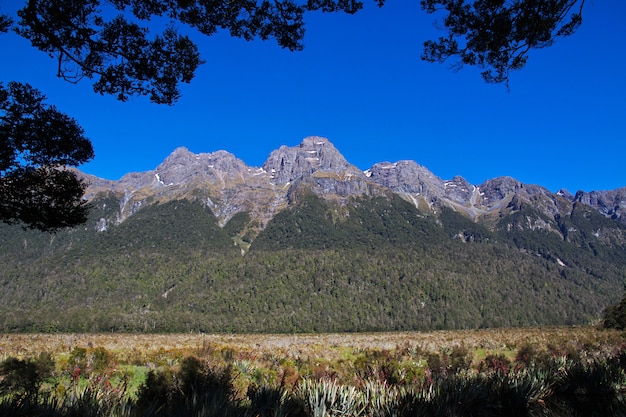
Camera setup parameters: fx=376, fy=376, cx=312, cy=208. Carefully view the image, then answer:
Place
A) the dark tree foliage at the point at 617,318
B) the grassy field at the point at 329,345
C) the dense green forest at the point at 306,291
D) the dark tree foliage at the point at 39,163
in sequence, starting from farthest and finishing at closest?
the dense green forest at the point at 306,291, the dark tree foliage at the point at 617,318, the grassy field at the point at 329,345, the dark tree foliage at the point at 39,163

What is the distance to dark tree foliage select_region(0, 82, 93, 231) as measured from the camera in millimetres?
7219

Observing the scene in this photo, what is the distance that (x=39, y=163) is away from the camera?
777 centimetres

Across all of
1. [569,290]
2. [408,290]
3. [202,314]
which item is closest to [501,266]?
[569,290]

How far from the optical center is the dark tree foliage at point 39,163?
7.22 m

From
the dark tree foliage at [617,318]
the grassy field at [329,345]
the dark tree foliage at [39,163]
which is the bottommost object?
the grassy field at [329,345]

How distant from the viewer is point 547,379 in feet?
17.4

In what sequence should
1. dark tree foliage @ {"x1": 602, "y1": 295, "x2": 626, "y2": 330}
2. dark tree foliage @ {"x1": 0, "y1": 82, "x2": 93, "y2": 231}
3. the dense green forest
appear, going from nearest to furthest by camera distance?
dark tree foliage @ {"x1": 0, "y1": 82, "x2": 93, "y2": 231}, dark tree foliage @ {"x1": 602, "y1": 295, "x2": 626, "y2": 330}, the dense green forest

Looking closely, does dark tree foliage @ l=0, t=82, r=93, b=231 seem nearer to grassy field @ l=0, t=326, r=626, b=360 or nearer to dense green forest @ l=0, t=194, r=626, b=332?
grassy field @ l=0, t=326, r=626, b=360

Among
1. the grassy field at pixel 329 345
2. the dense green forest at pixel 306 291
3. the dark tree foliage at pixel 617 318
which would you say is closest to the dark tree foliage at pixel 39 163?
the grassy field at pixel 329 345

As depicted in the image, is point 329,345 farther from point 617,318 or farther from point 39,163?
point 617,318

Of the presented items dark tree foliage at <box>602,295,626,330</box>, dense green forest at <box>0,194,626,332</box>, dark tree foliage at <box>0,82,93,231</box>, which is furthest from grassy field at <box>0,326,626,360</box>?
dense green forest at <box>0,194,626,332</box>

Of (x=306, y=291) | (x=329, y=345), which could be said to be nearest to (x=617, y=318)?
(x=329, y=345)

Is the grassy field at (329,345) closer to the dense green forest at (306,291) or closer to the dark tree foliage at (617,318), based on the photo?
the dark tree foliage at (617,318)

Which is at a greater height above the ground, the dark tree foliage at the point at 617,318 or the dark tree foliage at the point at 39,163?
the dark tree foliage at the point at 39,163
